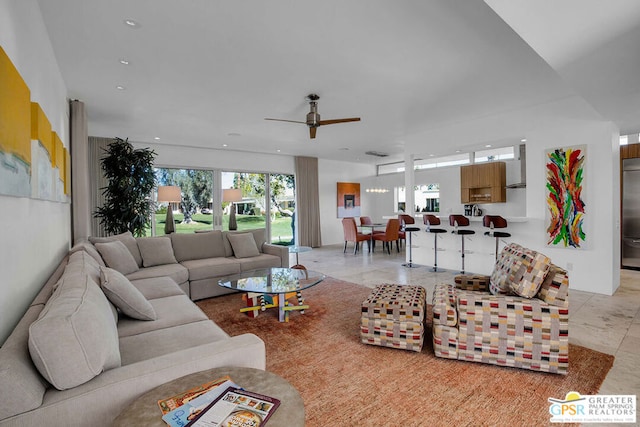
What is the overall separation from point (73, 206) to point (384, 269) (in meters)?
4.98

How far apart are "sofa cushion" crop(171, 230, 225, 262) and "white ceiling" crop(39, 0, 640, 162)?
189 cm

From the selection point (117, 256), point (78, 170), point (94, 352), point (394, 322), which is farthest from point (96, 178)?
point (394, 322)

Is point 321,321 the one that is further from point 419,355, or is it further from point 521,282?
point 521,282

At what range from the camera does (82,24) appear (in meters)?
2.54

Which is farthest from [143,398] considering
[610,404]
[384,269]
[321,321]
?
[384,269]

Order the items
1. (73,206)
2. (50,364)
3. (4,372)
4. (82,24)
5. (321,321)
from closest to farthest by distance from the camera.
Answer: (4,372), (50,364), (82,24), (321,321), (73,206)

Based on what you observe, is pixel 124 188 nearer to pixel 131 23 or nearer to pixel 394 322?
pixel 131 23

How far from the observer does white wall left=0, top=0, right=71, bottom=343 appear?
57.3 inches

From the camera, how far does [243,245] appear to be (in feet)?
15.8

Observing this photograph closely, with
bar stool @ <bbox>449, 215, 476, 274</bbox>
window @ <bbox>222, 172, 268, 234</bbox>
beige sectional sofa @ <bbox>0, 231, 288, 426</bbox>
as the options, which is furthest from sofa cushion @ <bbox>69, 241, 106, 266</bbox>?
bar stool @ <bbox>449, 215, 476, 274</bbox>

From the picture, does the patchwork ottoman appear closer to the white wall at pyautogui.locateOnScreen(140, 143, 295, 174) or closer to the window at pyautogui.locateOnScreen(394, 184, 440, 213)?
the window at pyautogui.locateOnScreen(394, 184, 440, 213)

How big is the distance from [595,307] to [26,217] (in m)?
5.34

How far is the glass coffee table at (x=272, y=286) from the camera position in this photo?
326 cm

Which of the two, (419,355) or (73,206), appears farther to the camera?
(73,206)
